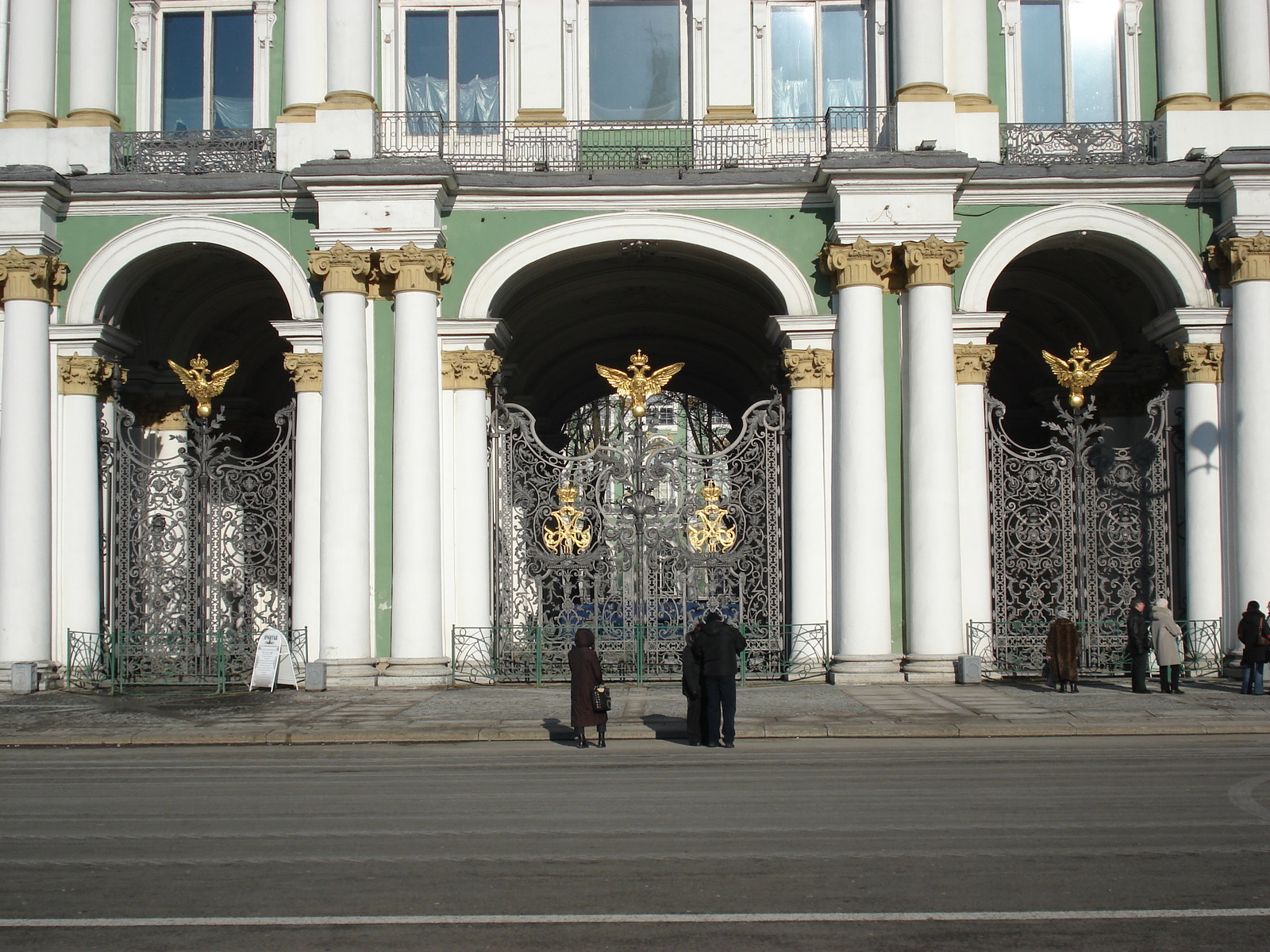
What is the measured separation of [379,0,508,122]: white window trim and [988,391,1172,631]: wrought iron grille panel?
923 centimetres

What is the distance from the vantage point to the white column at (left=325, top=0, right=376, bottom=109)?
21.2m

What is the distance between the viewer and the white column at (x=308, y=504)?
21031 millimetres

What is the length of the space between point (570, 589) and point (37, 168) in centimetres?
1014

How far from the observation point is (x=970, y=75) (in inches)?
862

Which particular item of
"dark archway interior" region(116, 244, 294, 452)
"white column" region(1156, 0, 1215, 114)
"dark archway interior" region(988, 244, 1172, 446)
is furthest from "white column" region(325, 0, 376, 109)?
"white column" region(1156, 0, 1215, 114)

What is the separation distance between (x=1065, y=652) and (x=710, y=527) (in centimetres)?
554

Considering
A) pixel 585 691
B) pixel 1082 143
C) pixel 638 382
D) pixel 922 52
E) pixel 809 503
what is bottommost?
pixel 585 691

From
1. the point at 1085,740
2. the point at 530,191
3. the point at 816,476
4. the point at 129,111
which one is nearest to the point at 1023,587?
the point at 816,476

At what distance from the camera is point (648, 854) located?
848 centimetres

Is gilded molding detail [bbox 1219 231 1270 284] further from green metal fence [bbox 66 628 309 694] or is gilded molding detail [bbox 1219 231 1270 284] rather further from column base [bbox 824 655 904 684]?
green metal fence [bbox 66 628 309 694]

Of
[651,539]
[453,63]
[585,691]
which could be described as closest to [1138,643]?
[651,539]

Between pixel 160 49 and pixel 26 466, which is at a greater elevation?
pixel 160 49

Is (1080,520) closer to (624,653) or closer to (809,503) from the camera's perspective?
(809,503)

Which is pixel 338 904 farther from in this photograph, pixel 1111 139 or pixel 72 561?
pixel 1111 139
